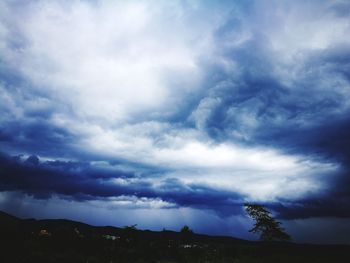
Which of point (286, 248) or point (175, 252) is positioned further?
point (286, 248)

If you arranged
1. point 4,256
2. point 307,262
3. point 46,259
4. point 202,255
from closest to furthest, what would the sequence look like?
point 4,256 < point 46,259 < point 307,262 < point 202,255

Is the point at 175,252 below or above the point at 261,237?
below

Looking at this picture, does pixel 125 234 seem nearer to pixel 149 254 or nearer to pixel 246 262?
pixel 149 254

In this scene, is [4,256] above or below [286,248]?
below

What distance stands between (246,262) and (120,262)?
72.7ft

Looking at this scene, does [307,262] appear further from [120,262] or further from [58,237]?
[58,237]

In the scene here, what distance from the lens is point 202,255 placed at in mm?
60844

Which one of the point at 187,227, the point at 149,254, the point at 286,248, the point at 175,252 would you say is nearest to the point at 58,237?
the point at 149,254

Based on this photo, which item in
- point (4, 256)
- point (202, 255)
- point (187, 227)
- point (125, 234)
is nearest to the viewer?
point (4, 256)

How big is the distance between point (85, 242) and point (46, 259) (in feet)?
84.3

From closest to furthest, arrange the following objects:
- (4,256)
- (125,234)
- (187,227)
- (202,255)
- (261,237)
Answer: (4,256), (202,255), (261,237), (125,234), (187,227)

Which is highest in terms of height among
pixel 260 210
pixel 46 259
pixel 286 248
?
pixel 260 210

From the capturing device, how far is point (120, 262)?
43.8 m

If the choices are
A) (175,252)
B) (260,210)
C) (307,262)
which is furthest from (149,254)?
(260,210)
